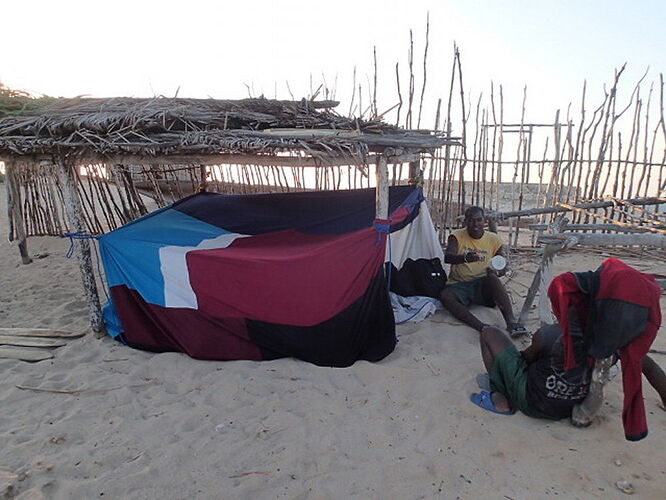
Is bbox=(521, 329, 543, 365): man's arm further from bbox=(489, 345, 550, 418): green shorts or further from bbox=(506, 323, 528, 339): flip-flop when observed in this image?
bbox=(506, 323, 528, 339): flip-flop

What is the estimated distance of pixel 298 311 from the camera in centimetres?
296

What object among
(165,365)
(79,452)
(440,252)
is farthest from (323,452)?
(440,252)

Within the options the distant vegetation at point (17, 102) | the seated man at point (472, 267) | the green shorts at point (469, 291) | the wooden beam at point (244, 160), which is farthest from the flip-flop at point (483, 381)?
the distant vegetation at point (17, 102)

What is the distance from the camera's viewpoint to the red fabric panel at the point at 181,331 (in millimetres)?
3016

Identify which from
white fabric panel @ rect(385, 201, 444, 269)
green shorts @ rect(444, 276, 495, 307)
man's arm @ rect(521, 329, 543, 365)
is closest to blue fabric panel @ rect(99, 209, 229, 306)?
white fabric panel @ rect(385, 201, 444, 269)

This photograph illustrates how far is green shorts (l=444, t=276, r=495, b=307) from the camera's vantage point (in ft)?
A: 11.8

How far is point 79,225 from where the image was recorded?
3.33 meters

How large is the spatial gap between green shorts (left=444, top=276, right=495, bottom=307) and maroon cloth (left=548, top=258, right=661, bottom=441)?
1677 millimetres

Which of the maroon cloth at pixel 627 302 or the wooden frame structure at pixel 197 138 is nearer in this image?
the maroon cloth at pixel 627 302

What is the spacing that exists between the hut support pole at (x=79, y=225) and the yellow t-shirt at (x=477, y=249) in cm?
310

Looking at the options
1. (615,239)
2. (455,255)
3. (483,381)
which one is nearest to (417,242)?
(455,255)

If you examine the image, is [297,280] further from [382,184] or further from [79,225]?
[79,225]

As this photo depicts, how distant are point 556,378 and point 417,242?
1895 mm

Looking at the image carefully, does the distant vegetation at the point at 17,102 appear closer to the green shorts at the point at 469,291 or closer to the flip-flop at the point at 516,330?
the green shorts at the point at 469,291
